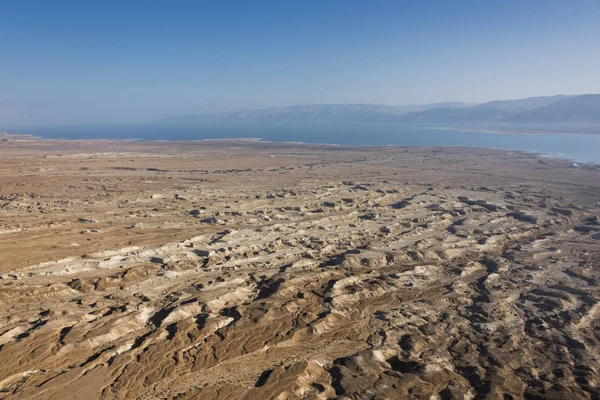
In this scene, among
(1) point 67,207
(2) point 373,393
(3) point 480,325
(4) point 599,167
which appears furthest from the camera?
(4) point 599,167

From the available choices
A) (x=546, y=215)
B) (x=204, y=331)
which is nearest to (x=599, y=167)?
(x=546, y=215)

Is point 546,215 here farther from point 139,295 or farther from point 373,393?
point 139,295

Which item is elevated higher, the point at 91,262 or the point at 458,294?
the point at 91,262

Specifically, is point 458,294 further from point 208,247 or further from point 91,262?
point 91,262

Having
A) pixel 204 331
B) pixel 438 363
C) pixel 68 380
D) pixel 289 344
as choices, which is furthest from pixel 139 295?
pixel 438 363

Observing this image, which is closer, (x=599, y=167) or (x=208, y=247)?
(x=208, y=247)

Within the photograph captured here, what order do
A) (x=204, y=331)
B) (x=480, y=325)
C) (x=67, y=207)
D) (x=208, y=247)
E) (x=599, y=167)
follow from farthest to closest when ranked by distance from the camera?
(x=599, y=167) → (x=67, y=207) → (x=208, y=247) → (x=480, y=325) → (x=204, y=331)
